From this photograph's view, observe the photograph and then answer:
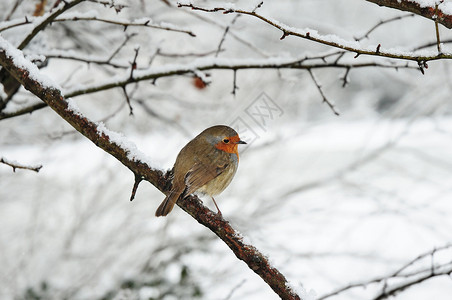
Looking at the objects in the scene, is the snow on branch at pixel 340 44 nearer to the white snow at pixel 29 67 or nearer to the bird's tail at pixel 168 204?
the white snow at pixel 29 67

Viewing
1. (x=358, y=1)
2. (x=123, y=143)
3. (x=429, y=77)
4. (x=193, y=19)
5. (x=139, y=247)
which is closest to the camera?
(x=123, y=143)

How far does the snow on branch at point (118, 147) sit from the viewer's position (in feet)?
5.76

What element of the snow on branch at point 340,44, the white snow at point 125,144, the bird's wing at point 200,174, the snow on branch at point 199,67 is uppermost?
the snow on branch at point 199,67

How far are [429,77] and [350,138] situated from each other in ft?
5.15

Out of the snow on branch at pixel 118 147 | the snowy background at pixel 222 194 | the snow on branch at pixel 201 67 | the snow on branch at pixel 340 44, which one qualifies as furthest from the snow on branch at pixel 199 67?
the snow on branch at pixel 340 44

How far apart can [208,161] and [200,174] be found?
90 millimetres

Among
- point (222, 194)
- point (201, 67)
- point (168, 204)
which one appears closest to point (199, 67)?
point (201, 67)

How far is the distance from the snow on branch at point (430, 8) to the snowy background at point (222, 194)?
5.73 feet

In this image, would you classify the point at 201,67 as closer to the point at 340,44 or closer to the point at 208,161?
the point at 208,161

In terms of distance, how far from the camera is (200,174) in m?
2.57

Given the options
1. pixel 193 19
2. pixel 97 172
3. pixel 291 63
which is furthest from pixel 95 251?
pixel 291 63

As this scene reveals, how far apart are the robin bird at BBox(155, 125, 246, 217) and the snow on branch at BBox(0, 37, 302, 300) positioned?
27cm

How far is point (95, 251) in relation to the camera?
4746mm

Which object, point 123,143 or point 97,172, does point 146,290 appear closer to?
point 97,172
